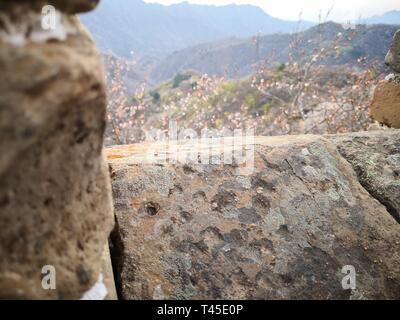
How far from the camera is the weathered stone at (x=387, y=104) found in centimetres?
310

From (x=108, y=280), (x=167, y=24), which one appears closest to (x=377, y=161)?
(x=108, y=280)

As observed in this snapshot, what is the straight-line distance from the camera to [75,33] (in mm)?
1150

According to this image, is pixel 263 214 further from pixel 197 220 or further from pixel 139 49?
pixel 139 49

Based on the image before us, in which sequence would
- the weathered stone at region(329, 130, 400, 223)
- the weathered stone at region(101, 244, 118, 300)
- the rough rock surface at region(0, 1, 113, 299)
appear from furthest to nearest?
the weathered stone at region(329, 130, 400, 223)
the weathered stone at region(101, 244, 118, 300)
the rough rock surface at region(0, 1, 113, 299)

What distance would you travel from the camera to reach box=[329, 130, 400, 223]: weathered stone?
2389 mm

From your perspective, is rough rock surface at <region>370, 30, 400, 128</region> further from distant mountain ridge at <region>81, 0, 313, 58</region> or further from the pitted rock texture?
distant mountain ridge at <region>81, 0, 313, 58</region>

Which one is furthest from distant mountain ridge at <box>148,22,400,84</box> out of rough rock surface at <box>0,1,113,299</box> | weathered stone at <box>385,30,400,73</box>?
rough rock surface at <box>0,1,113,299</box>

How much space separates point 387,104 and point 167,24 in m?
106

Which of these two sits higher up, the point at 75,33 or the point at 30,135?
the point at 75,33

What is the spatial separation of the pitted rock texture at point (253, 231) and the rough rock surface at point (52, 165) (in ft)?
1.88

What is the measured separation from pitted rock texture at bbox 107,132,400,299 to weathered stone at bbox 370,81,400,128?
1.03 meters

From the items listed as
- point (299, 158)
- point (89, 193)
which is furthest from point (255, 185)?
point (89, 193)

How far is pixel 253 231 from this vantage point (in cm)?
208

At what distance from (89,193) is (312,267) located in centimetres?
124
